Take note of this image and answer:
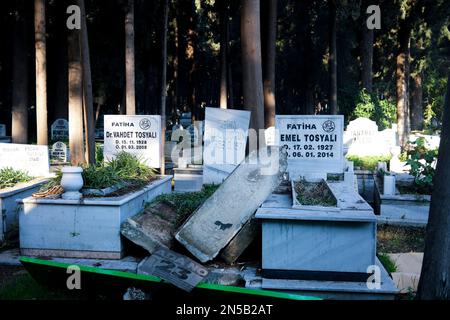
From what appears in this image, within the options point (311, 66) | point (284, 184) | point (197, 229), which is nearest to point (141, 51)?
point (311, 66)

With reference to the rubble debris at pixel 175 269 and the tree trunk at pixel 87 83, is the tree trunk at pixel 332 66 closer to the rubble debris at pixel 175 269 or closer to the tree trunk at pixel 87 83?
the tree trunk at pixel 87 83

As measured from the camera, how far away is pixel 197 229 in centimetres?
722

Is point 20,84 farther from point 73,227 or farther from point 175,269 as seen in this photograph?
point 175,269

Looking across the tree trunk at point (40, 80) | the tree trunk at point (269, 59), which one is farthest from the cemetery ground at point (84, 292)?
the tree trunk at point (269, 59)

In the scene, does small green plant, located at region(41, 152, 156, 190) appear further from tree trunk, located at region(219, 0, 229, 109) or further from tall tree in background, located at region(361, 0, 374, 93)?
tall tree in background, located at region(361, 0, 374, 93)

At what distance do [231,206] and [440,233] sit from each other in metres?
3.13

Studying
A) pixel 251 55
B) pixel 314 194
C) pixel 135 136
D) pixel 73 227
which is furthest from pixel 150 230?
pixel 251 55

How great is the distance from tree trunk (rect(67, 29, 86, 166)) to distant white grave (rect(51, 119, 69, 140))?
11.3m

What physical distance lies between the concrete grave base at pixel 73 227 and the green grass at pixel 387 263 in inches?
157

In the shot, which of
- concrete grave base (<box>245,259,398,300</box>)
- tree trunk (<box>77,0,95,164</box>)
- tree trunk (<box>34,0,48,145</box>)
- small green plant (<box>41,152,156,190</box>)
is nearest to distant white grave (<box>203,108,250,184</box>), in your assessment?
small green plant (<box>41,152,156,190</box>)

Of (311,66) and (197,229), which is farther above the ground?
(311,66)

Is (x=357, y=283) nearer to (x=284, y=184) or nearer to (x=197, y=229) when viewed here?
(x=197, y=229)
